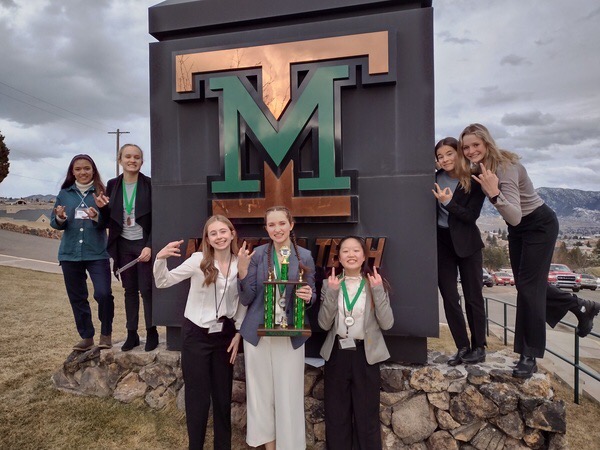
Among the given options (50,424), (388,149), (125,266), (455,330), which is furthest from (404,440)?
(50,424)

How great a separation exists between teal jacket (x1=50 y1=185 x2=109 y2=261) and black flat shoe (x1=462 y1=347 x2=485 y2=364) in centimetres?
353

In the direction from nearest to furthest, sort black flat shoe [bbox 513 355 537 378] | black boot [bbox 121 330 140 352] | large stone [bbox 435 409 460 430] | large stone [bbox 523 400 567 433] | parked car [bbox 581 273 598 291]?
large stone [bbox 523 400 567 433] < black flat shoe [bbox 513 355 537 378] < large stone [bbox 435 409 460 430] < black boot [bbox 121 330 140 352] < parked car [bbox 581 273 598 291]

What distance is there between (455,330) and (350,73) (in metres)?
2.40

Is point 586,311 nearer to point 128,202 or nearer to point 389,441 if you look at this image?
point 389,441

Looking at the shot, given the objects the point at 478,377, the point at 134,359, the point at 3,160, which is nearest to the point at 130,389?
the point at 134,359

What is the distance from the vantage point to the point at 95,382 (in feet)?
13.0

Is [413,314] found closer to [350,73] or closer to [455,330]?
[455,330]

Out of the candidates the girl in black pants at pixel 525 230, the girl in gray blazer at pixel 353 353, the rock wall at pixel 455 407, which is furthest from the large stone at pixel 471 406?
the girl in gray blazer at pixel 353 353

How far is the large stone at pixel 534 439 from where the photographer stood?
3006mm

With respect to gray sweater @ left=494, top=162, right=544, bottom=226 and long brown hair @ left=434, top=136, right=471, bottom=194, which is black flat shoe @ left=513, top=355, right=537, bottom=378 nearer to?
gray sweater @ left=494, top=162, right=544, bottom=226

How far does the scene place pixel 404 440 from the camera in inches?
128

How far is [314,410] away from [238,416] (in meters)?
0.72

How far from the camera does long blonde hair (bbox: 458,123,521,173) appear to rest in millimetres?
2959

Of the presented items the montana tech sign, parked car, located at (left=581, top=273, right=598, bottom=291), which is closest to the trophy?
the montana tech sign
